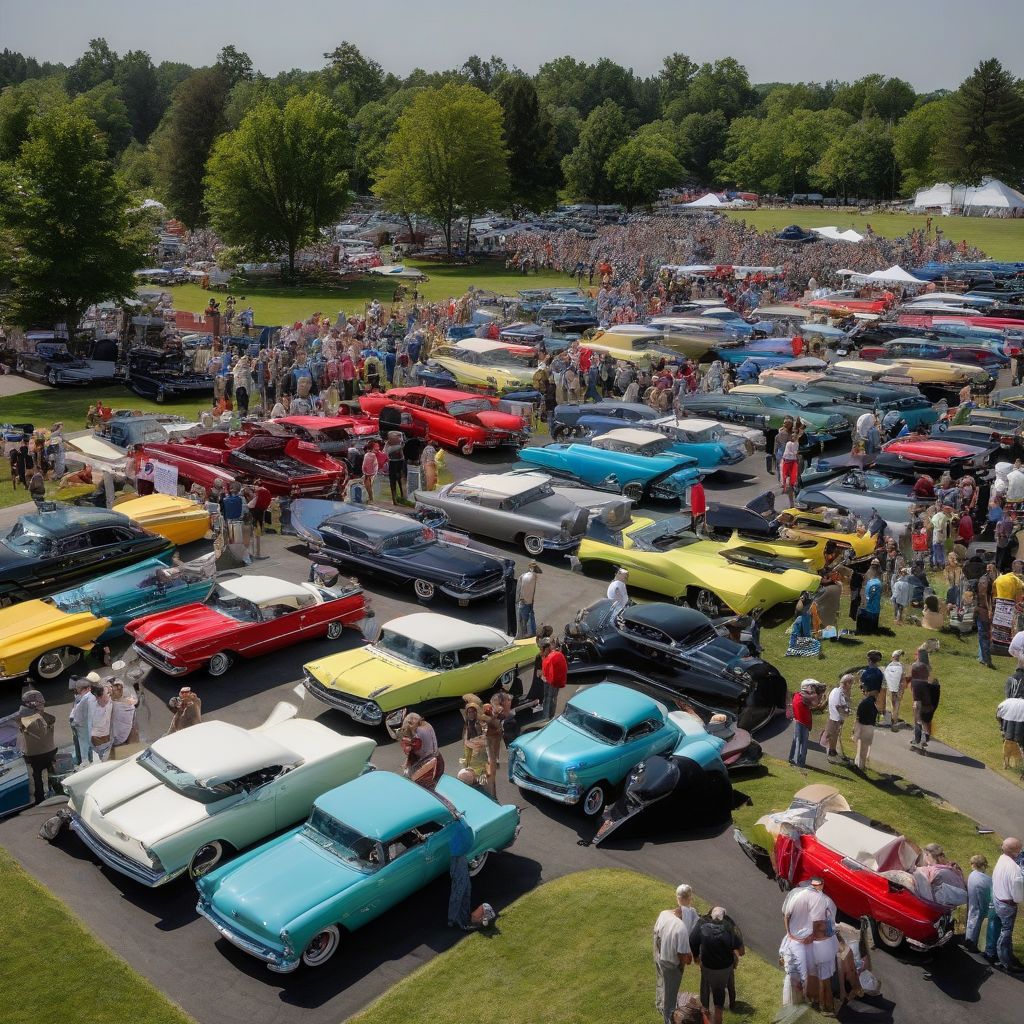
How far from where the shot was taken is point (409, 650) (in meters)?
14.4

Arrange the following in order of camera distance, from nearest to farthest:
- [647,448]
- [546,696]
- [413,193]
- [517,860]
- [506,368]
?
[517,860] < [546,696] < [647,448] < [506,368] < [413,193]

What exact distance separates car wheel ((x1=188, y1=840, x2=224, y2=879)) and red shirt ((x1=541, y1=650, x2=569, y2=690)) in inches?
189

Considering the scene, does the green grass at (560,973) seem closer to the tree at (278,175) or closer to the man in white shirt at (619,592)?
the man in white shirt at (619,592)

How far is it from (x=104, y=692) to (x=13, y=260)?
25741 millimetres

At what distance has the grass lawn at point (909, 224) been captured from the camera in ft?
242

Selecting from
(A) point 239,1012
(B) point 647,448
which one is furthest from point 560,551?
(A) point 239,1012

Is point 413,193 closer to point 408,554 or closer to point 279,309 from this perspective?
point 279,309

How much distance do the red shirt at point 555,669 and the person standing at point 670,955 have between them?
5.26m

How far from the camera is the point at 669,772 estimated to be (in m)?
11.8

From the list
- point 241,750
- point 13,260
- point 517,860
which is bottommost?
point 517,860

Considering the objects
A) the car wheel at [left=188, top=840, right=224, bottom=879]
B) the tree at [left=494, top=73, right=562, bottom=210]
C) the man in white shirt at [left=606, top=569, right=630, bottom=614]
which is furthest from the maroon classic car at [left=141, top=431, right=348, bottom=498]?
the tree at [left=494, top=73, right=562, bottom=210]

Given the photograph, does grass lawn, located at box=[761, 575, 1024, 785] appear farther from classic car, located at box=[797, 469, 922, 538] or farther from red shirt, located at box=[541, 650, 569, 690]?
red shirt, located at box=[541, 650, 569, 690]

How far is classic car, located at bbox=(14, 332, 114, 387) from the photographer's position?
33.1m

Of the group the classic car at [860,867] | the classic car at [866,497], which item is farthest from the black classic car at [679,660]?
the classic car at [866,497]
